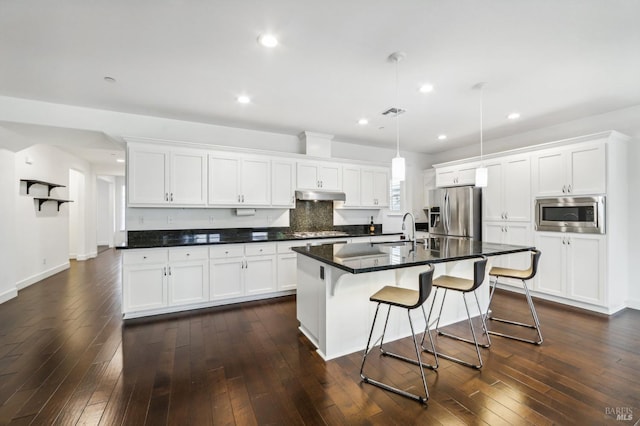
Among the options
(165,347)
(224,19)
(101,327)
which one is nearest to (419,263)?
(224,19)

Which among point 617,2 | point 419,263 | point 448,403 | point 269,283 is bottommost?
point 448,403

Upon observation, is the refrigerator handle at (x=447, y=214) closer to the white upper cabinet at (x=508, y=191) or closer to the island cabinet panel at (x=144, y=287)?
the white upper cabinet at (x=508, y=191)

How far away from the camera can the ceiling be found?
1.89 m

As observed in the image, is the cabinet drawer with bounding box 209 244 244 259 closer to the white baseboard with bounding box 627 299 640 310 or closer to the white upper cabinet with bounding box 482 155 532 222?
the white upper cabinet with bounding box 482 155 532 222

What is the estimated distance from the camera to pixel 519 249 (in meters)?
2.83

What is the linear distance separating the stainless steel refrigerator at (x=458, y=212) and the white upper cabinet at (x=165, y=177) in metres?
4.28

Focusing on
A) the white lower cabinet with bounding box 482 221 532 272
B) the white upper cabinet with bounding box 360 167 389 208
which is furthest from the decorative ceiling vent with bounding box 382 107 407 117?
the white lower cabinet with bounding box 482 221 532 272

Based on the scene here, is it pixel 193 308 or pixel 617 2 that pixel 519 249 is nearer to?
pixel 617 2

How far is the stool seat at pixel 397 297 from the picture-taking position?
2027 mm

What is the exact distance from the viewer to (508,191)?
4.51 meters

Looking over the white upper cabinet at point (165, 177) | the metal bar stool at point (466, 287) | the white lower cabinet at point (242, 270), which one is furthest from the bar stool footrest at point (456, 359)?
the white upper cabinet at point (165, 177)

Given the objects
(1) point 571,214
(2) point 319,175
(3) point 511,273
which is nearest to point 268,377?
(3) point 511,273

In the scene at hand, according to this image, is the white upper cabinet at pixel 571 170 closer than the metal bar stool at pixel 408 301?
No

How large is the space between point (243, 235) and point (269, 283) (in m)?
0.98
